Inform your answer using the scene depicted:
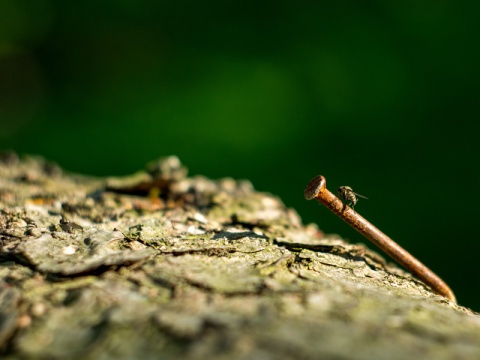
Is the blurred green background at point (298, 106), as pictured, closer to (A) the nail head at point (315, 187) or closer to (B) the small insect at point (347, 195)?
(B) the small insect at point (347, 195)

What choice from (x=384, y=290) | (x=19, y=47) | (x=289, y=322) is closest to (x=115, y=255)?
(x=289, y=322)

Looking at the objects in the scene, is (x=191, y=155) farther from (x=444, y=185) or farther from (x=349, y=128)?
(x=444, y=185)

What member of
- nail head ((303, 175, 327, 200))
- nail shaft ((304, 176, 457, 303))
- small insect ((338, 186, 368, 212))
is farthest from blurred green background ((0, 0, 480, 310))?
nail head ((303, 175, 327, 200))

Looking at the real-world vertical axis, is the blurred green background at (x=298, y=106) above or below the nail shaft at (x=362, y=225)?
above

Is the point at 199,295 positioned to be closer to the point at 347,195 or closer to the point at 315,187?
the point at 315,187

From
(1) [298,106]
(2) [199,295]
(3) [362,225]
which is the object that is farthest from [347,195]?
(1) [298,106]

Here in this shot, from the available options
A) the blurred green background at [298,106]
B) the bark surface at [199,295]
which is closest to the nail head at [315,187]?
the bark surface at [199,295]

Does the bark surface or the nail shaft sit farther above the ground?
the nail shaft

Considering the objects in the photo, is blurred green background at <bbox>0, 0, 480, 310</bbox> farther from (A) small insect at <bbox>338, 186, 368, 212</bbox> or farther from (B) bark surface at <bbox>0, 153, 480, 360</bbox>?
(B) bark surface at <bbox>0, 153, 480, 360</bbox>
